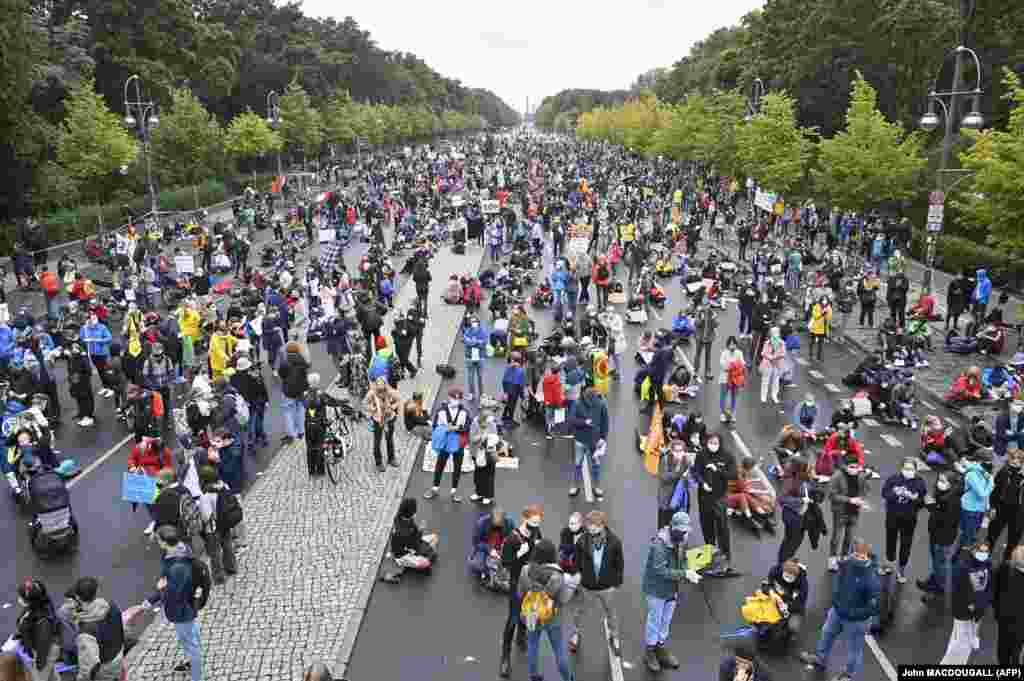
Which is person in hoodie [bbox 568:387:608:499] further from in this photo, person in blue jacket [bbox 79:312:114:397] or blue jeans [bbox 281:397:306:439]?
person in blue jacket [bbox 79:312:114:397]

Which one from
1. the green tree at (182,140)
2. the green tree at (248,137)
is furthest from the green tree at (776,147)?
the green tree at (248,137)

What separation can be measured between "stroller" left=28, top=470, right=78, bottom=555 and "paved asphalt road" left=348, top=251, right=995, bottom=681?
393cm

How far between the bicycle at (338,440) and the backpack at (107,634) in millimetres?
4970

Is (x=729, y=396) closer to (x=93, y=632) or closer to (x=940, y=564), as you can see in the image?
(x=940, y=564)

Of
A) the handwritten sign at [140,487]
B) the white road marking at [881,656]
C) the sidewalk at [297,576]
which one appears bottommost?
the white road marking at [881,656]

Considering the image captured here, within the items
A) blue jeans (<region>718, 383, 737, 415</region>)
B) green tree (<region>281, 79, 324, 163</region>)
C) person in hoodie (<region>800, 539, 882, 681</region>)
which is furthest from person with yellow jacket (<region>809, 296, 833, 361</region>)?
green tree (<region>281, 79, 324, 163</region>)

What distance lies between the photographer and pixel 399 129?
3900 inches

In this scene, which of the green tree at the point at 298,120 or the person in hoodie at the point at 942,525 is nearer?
the person in hoodie at the point at 942,525

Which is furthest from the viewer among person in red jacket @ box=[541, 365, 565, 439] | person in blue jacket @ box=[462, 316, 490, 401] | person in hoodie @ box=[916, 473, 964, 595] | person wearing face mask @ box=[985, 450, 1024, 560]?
person in blue jacket @ box=[462, 316, 490, 401]

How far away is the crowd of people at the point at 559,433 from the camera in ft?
23.5

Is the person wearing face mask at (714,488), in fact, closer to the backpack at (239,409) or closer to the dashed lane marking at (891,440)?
the dashed lane marking at (891,440)

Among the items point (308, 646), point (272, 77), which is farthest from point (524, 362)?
point (272, 77)

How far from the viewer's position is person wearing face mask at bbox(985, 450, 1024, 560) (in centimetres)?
889

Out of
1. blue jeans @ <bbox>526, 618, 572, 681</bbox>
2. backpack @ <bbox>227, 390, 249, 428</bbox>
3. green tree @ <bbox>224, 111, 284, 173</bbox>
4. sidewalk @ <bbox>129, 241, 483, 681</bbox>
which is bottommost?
sidewalk @ <bbox>129, 241, 483, 681</bbox>
